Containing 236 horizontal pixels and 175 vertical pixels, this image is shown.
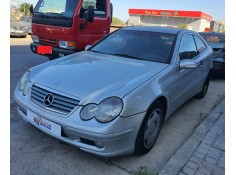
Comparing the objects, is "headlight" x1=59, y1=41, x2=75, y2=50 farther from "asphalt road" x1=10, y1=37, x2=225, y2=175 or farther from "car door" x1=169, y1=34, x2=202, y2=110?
"car door" x1=169, y1=34, x2=202, y2=110

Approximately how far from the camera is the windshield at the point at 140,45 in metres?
3.89

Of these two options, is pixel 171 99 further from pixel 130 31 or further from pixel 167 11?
pixel 167 11

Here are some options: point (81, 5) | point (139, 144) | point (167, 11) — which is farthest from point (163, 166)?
point (167, 11)

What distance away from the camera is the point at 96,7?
6.95 metres

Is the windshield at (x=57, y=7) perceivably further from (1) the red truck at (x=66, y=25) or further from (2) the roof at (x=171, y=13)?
(2) the roof at (x=171, y=13)

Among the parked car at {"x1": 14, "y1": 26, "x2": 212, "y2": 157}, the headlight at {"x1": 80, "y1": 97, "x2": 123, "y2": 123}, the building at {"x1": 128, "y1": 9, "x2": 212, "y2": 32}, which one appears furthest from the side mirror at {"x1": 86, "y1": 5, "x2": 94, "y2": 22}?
the building at {"x1": 128, "y1": 9, "x2": 212, "y2": 32}

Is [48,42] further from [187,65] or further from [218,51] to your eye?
[218,51]

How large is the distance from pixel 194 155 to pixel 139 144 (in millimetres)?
810

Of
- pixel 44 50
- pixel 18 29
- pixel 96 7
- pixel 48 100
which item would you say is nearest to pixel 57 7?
pixel 96 7

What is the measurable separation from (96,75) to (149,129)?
919 mm

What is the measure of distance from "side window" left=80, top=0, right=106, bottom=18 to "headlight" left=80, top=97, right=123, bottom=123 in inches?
168

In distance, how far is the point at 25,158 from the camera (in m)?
2.87

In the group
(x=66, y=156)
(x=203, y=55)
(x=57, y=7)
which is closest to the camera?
(x=66, y=156)

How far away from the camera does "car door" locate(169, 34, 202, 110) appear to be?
377 cm
